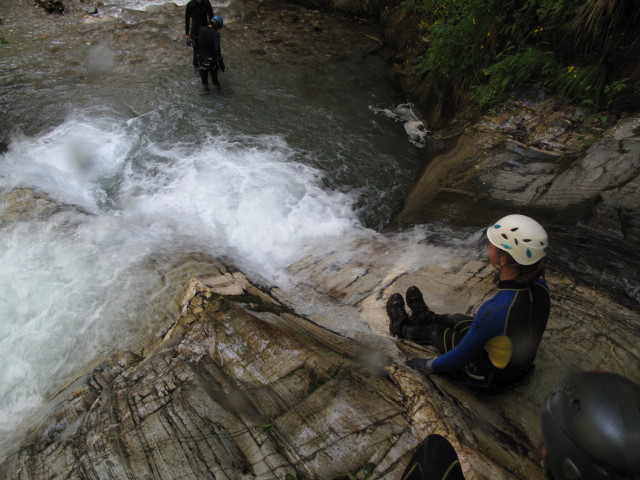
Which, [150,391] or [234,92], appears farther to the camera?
[234,92]

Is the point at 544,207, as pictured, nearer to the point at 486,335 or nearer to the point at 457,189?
the point at 457,189

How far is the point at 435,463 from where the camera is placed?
1.98m

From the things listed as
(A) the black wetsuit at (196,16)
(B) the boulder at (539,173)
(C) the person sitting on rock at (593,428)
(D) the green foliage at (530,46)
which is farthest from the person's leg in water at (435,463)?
(A) the black wetsuit at (196,16)

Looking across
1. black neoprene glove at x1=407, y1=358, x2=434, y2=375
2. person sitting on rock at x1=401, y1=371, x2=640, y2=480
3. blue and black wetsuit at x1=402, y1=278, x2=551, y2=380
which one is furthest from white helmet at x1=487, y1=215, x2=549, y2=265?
black neoprene glove at x1=407, y1=358, x2=434, y2=375

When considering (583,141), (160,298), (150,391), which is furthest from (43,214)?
(583,141)

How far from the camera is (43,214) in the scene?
17.5 feet

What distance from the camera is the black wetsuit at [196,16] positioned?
8.07 meters

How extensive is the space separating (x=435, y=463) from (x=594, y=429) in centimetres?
82

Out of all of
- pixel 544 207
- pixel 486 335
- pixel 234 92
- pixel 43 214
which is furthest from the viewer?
pixel 234 92

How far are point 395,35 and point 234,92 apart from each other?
5.06 meters

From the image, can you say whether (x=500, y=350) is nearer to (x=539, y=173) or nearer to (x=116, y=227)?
(x=539, y=173)

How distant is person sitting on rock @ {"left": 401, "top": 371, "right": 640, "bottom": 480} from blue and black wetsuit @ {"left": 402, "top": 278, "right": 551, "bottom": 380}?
0.86 m

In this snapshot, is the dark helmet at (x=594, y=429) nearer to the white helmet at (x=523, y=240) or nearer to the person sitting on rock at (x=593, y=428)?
the person sitting on rock at (x=593, y=428)

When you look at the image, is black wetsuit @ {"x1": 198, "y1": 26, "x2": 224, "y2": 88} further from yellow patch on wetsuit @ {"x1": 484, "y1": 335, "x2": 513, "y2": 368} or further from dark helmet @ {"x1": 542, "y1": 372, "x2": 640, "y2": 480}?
dark helmet @ {"x1": 542, "y1": 372, "x2": 640, "y2": 480}
